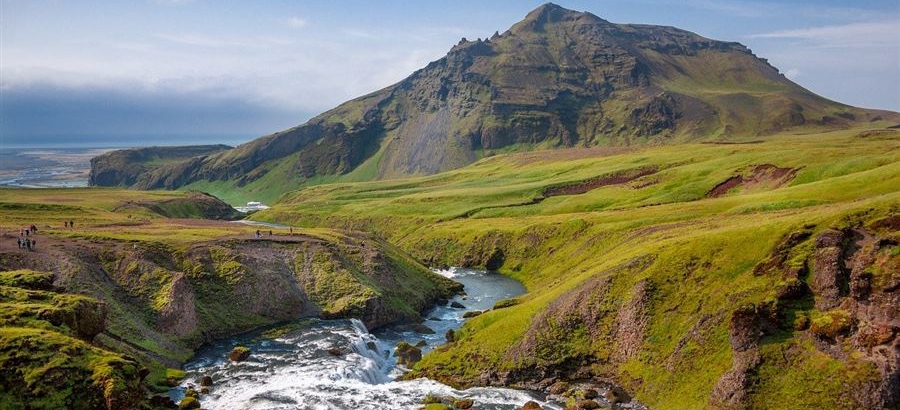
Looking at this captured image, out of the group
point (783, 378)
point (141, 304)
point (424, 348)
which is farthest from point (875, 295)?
point (141, 304)

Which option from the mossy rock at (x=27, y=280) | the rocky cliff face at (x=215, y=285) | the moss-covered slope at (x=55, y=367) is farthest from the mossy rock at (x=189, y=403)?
the mossy rock at (x=27, y=280)

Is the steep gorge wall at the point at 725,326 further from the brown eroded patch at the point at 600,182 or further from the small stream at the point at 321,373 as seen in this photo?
the brown eroded patch at the point at 600,182

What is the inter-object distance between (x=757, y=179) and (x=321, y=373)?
11736cm

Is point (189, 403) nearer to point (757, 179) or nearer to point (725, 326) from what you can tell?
point (725, 326)

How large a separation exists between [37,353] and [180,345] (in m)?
28.1

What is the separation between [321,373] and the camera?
221ft

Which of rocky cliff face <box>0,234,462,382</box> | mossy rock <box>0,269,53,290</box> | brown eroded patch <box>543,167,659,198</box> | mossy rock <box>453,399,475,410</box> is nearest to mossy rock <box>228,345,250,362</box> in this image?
rocky cliff face <box>0,234,462,382</box>

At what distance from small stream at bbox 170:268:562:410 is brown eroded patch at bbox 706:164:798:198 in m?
83.8

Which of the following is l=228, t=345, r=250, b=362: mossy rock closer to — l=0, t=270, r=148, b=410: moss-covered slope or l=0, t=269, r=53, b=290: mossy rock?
l=0, t=270, r=148, b=410: moss-covered slope

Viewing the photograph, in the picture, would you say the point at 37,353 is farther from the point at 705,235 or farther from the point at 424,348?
the point at 705,235

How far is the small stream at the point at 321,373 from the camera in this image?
6019cm

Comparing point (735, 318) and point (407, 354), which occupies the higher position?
point (735, 318)

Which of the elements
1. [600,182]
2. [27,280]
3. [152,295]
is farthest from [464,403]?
[600,182]

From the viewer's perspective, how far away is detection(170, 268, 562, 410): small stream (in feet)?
197
